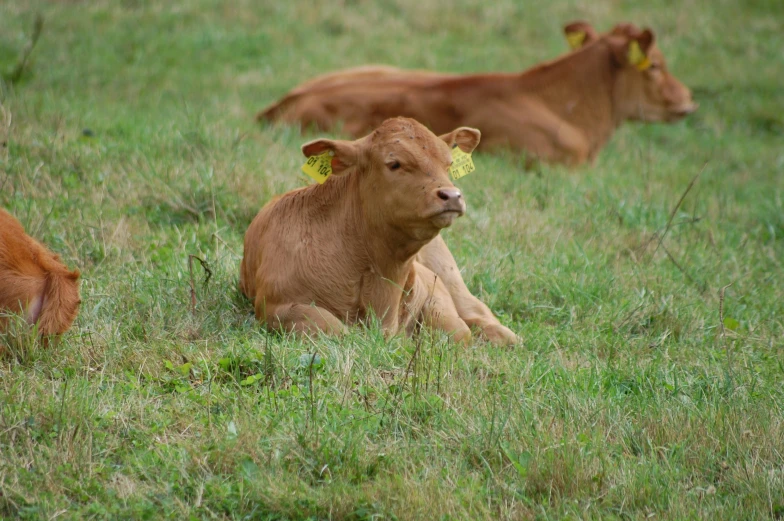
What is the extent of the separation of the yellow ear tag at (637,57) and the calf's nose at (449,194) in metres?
6.52

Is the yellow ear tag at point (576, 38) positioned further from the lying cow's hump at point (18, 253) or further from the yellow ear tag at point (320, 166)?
the lying cow's hump at point (18, 253)

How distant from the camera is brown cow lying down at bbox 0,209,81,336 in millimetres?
4906

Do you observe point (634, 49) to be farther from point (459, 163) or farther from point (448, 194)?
point (448, 194)

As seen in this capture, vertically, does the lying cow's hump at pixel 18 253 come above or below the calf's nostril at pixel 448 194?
below

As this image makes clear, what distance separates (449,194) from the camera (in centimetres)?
509

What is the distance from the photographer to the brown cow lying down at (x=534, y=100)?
34.3ft

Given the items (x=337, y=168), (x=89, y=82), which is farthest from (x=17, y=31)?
(x=337, y=168)

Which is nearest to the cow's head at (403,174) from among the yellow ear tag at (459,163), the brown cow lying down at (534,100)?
the yellow ear tag at (459,163)

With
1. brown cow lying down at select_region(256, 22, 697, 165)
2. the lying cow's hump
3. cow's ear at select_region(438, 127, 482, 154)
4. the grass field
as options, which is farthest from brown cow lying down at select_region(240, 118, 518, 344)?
brown cow lying down at select_region(256, 22, 697, 165)

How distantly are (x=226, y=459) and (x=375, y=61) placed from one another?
10.5 meters

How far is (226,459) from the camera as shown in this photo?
400cm

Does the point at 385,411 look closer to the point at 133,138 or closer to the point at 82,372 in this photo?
the point at 82,372

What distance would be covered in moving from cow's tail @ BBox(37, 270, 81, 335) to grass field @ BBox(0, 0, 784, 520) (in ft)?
0.29

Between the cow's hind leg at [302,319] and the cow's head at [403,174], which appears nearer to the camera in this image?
the cow's head at [403,174]
